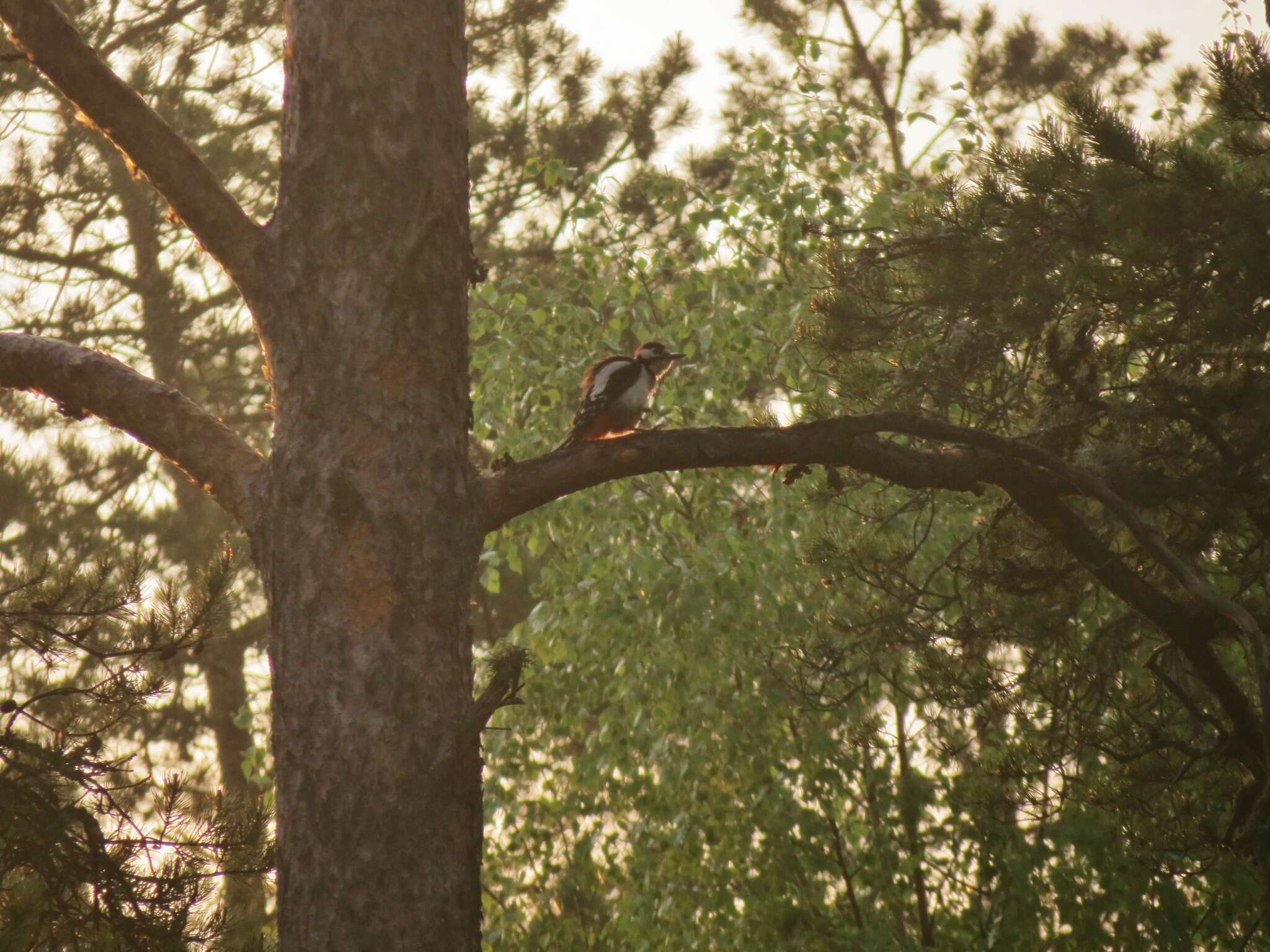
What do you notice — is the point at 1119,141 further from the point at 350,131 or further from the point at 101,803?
the point at 101,803

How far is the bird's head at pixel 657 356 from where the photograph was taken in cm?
818

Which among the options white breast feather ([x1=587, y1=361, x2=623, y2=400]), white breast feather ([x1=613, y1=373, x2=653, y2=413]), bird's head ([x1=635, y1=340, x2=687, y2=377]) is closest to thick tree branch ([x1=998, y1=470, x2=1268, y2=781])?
white breast feather ([x1=613, y1=373, x2=653, y2=413])

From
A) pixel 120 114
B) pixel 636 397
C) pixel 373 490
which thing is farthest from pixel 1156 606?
pixel 120 114

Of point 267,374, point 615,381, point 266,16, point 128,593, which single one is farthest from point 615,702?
point 266,16

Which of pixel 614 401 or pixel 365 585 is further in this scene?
pixel 614 401

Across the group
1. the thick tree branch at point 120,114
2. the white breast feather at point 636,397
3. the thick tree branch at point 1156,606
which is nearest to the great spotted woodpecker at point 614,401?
the white breast feather at point 636,397

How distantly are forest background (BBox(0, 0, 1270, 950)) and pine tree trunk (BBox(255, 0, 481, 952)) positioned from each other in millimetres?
317

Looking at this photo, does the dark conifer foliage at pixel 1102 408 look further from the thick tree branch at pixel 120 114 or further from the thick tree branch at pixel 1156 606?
the thick tree branch at pixel 120 114

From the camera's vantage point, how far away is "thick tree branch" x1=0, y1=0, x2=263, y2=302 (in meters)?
4.09

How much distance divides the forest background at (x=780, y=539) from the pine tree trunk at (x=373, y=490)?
32 cm

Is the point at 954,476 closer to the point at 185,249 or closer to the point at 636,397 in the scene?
the point at 636,397

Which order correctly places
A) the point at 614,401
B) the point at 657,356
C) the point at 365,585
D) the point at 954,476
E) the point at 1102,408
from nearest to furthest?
1. the point at 365,585
2. the point at 954,476
3. the point at 1102,408
4. the point at 614,401
5. the point at 657,356

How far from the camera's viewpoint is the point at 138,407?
4.07 meters

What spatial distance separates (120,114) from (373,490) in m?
1.52
